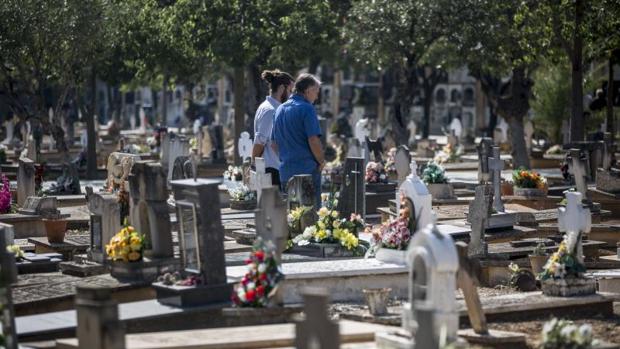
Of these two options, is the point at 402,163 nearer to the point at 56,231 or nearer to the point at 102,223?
the point at 56,231

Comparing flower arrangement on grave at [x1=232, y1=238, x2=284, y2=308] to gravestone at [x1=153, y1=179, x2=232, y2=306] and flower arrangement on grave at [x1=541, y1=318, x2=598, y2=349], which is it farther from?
flower arrangement on grave at [x1=541, y1=318, x2=598, y2=349]

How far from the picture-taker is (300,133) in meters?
19.2

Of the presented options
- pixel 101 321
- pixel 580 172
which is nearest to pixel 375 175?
pixel 580 172

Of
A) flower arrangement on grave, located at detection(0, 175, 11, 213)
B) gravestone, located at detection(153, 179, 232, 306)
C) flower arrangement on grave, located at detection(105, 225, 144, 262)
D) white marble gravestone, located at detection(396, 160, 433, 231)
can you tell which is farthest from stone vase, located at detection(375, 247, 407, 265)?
A: flower arrangement on grave, located at detection(0, 175, 11, 213)

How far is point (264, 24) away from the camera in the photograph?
129 ft

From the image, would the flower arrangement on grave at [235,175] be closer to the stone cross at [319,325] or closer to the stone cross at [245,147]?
the stone cross at [245,147]

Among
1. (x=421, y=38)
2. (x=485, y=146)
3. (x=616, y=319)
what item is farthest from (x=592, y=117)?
(x=616, y=319)

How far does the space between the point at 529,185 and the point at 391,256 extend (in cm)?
1104

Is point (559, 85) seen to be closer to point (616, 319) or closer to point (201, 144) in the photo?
point (201, 144)

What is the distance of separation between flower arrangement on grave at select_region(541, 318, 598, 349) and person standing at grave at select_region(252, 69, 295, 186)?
8.11 m

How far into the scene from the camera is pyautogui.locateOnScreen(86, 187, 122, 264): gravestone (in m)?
17.6

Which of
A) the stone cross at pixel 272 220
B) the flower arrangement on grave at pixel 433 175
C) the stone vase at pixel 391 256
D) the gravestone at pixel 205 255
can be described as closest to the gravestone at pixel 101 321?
the gravestone at pixel 205 255

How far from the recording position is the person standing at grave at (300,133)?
19.1 meters

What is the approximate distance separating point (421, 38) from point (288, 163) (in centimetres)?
1920
